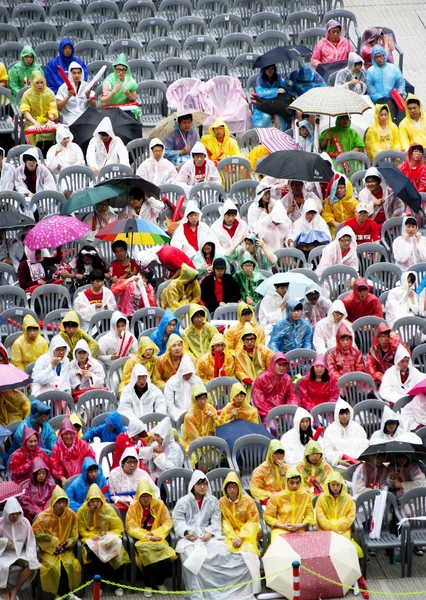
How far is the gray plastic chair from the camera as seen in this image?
51.0 feet

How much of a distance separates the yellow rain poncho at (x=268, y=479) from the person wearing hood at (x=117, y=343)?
2.30 m

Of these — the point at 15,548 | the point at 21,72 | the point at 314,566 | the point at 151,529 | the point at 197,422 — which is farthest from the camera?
the point at 21,72

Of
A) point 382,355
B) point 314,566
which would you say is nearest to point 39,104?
point 382,355

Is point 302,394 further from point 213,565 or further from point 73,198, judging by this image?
point 73,198

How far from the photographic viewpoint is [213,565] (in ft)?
45.1

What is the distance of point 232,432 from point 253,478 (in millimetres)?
641

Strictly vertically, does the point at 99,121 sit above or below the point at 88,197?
above

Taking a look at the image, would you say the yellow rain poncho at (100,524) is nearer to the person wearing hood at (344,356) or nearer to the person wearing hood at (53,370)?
the person wearing hood at (53,370)

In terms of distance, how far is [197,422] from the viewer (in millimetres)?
14992

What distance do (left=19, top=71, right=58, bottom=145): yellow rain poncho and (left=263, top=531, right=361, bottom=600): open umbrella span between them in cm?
764

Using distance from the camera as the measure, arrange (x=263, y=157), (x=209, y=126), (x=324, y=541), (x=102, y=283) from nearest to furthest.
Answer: (x=324, y=541) → (x=102, y=283) → (x=263, y=157) → (x=209, y=126)

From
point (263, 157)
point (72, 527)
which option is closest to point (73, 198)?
point (263, 157)

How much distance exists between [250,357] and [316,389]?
828 mm

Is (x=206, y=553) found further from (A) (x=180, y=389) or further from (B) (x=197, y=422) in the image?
(A) (x=180, y=389)
